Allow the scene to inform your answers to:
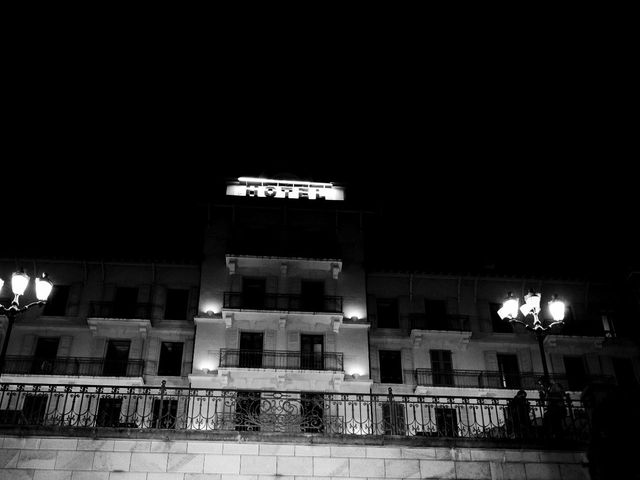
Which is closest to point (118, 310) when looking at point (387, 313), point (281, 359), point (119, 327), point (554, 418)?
point (119, 327)

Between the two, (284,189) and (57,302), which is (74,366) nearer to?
(57,302)

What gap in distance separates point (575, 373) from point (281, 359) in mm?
15462

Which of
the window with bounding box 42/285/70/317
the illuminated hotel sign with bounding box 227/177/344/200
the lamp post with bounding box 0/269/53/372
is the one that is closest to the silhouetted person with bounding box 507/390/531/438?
the lamp post with bounding box 0/269/53/372

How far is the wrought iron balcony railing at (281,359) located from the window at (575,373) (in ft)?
39.7

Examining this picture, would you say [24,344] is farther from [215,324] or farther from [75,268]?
[215,324]

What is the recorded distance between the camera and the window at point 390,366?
100 feet

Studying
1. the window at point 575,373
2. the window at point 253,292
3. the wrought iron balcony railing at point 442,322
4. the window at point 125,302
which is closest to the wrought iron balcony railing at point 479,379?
the window at point 575,373

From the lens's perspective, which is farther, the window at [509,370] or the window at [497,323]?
the window at [497,323]

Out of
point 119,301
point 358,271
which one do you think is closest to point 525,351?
point 358,271

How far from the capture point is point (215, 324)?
30.0m

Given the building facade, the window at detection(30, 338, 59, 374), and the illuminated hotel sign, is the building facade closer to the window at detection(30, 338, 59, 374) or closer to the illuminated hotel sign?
the window at detection(30, 338, 59, 374)

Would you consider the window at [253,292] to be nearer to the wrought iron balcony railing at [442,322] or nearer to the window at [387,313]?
the window at [387,313]

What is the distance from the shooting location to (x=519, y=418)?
46.2 ft

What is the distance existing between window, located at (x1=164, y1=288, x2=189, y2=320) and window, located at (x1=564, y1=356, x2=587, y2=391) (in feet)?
65.8
